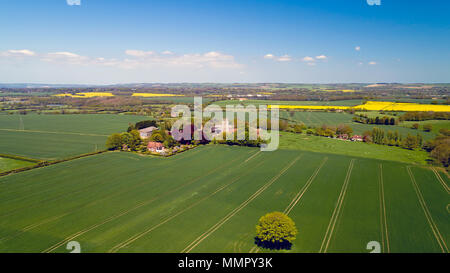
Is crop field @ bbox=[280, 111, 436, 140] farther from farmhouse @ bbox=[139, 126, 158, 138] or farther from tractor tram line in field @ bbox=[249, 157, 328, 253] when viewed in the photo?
farmhouse @ bbox=[139, 126, 158, 138]

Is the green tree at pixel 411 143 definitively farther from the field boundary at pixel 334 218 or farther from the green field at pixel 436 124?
the field boundary at pixel 334 218

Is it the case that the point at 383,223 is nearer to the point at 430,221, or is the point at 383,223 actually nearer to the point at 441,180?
the point at 430,221

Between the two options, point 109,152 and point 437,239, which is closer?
point 437,239

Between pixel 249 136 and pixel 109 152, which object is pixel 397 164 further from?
pixel 109 152

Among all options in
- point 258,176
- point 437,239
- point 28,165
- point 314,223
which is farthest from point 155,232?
point 28,165

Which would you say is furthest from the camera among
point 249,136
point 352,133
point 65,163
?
point 352,133

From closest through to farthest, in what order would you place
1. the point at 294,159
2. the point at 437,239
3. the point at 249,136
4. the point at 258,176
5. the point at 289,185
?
the point at 437,239 → the point at 289,185 → the point at 258,176 → the point at 294,159 → the point at 249,136
